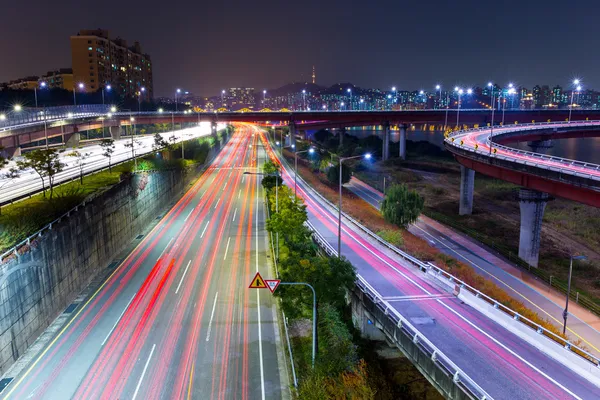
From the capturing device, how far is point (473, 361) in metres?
20.4

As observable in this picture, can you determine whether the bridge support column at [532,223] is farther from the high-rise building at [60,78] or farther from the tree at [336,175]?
the high-rise building at [60,78]

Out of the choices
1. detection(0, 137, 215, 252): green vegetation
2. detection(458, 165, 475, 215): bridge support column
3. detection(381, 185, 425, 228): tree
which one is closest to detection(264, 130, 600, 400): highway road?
detection(381, 185, 425, 228): tree

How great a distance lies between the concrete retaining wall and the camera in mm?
25125

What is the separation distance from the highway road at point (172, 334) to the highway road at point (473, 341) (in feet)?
26.0

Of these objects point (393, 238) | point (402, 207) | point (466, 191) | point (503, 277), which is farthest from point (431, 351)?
point (466, 191)

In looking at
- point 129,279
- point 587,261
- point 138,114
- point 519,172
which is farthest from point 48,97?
point 587,261

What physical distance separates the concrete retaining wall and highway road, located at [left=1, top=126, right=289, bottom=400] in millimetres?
1466

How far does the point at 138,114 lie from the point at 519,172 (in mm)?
81837

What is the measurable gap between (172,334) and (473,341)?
1731 centimetres

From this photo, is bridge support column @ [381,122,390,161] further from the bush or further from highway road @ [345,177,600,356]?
the bush

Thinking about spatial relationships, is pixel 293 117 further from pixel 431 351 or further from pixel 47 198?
pixel 431 351

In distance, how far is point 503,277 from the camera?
43406 mm

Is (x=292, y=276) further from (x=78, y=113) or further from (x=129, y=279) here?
(x=78, y=113)

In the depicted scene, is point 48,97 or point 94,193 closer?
point 94,193
